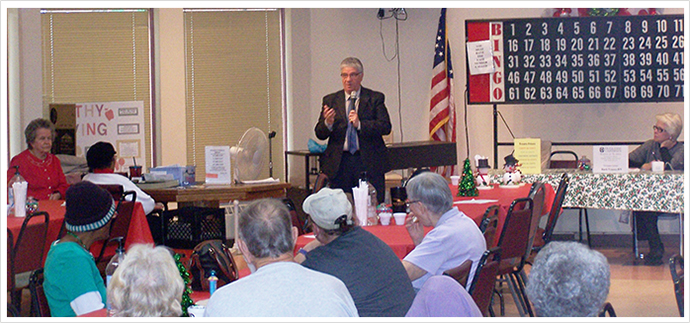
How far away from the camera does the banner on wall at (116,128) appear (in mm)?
8898

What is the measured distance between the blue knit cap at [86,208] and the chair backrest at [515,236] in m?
1.89

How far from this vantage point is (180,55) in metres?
9.10

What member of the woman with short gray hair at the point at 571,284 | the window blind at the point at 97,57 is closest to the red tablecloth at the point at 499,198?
the woman with short gray hair at the point at 571,284

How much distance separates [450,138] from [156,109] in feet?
11.4

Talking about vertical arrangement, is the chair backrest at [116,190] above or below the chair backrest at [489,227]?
above

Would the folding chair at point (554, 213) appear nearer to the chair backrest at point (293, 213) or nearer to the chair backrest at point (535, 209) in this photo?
the chair backrest at point (535, 209)

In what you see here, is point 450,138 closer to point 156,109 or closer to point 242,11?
point 242,11

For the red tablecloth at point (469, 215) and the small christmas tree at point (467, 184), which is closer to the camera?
the red tablecloth at point (469, 215)

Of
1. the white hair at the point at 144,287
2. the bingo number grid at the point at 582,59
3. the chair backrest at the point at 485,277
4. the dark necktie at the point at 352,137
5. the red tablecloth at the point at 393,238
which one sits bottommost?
the chair backrest at the point at 485,277

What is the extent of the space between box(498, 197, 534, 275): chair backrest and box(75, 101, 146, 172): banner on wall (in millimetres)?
5714

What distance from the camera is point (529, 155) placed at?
6699 millimetres

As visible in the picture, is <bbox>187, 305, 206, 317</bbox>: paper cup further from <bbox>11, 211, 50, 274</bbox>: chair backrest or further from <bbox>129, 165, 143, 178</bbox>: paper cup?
<bbox>129, 165, 143, 178</bbox>: paper cup

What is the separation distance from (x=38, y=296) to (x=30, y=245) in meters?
1.74

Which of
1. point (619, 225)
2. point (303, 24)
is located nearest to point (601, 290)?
point (619, 225)
